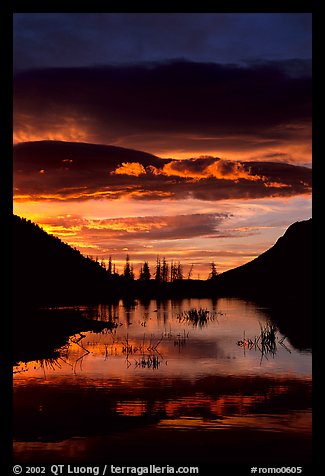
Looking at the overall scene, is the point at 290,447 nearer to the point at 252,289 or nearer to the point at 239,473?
the point at 239,473

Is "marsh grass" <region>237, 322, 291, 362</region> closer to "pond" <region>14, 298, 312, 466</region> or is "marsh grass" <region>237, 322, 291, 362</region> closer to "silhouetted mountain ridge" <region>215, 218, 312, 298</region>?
"pond" <region>14, 298, 312, 466</region>

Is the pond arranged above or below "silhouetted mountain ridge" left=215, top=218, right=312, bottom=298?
below

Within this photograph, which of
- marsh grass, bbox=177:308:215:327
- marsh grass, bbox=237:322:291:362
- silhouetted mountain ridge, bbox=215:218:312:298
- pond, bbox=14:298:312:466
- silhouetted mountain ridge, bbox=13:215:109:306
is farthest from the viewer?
silhouetted mountain ridge, bbox=215:218:312:298

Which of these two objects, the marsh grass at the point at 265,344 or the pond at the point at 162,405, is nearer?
the pond at the point at 162,405

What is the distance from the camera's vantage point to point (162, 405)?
17391 mm

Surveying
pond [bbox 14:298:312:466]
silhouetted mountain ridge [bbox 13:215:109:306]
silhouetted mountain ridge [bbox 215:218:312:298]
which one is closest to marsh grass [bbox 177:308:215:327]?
pond [bbox 14:298:312:466]

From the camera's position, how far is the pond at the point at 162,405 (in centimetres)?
1359

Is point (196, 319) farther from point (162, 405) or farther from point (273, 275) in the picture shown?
point (273, 275)

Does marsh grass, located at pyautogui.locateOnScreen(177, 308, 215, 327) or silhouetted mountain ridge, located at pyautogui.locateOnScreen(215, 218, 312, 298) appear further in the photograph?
silhouetted mountain ridge, located at pyautogui.locateOnScreen(215, 218, 312, 298)

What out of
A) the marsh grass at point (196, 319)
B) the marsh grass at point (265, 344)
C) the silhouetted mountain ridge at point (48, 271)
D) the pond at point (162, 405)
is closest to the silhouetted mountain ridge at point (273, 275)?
the silhouetted mountain ridge at point (48, 271)

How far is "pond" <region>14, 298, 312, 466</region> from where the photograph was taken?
13.6 m

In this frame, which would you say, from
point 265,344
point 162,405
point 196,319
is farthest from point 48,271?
point 162,405

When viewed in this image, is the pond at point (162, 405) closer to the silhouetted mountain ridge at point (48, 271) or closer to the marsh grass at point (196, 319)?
the marsh grass at point (196, 319)
